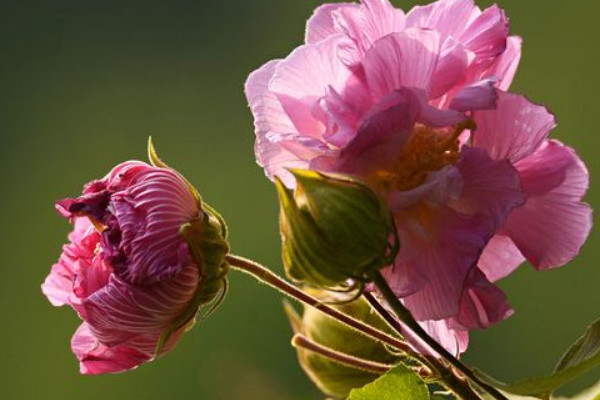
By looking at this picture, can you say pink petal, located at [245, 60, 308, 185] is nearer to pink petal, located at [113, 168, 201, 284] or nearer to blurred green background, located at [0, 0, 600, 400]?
pink petal, located at [113, 168, 201, 284]

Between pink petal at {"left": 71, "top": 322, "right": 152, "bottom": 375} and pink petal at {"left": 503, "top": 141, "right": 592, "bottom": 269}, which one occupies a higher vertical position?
pink petal at {"left": 71, "top": 322, "right": 152, "bottom": 375}

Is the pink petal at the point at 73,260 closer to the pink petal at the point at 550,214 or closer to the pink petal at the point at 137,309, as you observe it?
the pink petal at the point at 137,309

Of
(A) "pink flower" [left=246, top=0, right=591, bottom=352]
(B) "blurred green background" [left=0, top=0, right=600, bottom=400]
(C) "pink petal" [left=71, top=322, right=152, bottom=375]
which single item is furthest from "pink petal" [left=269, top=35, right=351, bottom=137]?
(B) "blurred green background" [left=0, top=0, right=600, bottom=400]

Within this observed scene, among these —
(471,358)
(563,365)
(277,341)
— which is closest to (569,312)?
(471,358)

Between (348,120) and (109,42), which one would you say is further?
(109,42)

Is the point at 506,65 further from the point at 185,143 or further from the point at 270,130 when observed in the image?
the point at 185,143

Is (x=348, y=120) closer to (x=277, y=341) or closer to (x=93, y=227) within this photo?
(x=93, y=227)
